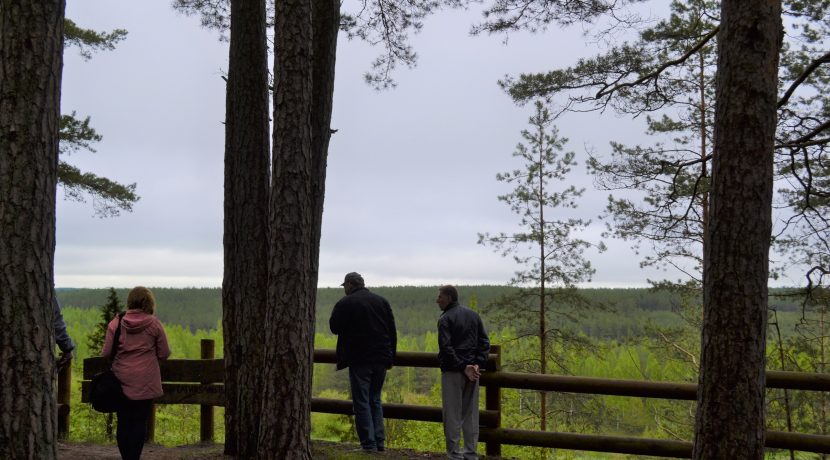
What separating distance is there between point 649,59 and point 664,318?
85480mm

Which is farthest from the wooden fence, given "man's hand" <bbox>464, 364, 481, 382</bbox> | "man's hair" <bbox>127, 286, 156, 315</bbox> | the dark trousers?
"man's hair" <bbox>127, 286, 156, 315</bbox>

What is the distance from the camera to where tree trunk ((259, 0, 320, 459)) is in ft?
22.0

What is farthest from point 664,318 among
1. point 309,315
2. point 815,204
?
point 309,315

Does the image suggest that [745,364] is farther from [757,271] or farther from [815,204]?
[815,204]

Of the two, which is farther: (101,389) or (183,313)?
(183,313)

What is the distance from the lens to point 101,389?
672 centimetres

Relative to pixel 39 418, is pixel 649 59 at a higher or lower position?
higher

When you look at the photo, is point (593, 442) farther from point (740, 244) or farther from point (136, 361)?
point (136, 361)

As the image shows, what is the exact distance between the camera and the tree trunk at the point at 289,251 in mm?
6707

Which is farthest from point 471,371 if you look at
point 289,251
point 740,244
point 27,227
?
point 27,227

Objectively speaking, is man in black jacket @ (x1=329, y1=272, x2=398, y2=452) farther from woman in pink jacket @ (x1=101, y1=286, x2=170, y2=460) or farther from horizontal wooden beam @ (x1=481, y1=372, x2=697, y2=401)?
woman in pink jacket @ (x1=101, y1=286, x2=170, y2=460)

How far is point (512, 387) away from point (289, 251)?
3.25 meters

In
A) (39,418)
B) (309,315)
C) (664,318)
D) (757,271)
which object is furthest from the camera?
(664,318)

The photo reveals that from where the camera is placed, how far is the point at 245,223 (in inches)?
305
